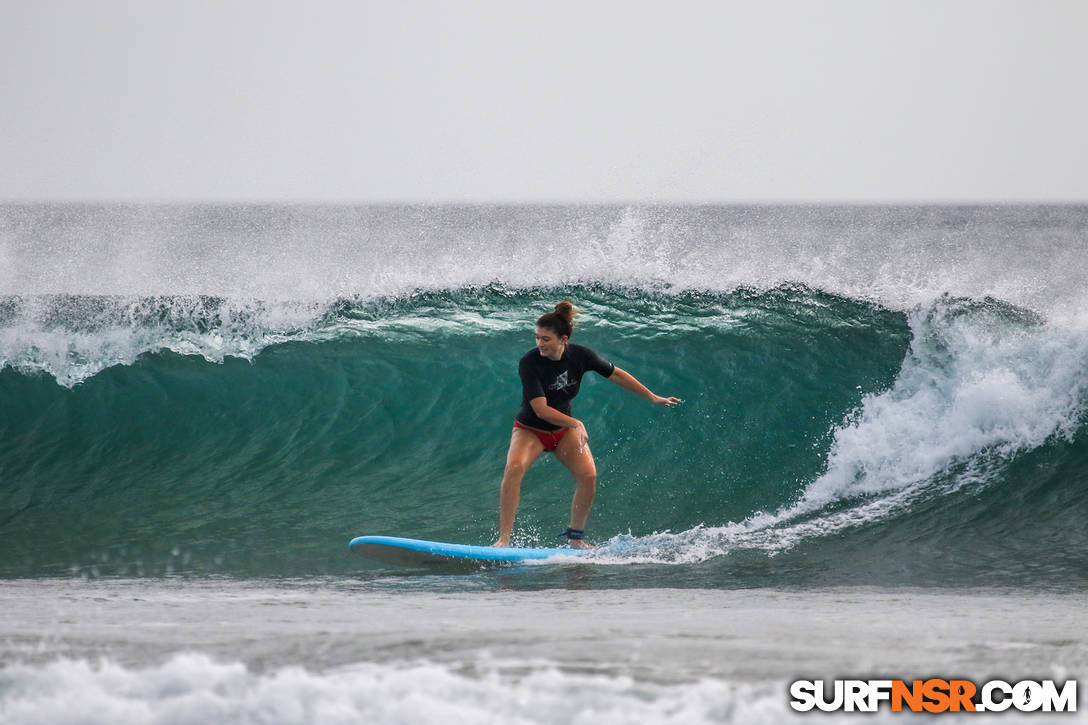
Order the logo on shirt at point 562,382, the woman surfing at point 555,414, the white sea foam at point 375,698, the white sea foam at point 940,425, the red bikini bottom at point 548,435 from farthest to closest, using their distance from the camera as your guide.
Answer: the white sea foam at point 940,425, the red bikini bottom at point 548,435, the logo on shirt at point 562,382, the woman surfing at point 555,414, the white sea foam at point 375,698

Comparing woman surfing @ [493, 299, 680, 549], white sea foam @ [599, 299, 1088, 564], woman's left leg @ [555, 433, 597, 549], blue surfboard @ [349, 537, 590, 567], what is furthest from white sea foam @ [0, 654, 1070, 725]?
white sea foam @ [599, 299, 1088, 564]

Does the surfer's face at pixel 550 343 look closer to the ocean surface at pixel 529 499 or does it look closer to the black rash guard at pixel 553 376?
the black rash guard at pixel 553 376

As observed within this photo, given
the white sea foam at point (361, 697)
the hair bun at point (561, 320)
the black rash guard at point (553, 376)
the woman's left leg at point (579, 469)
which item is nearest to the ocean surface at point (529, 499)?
the white sea foam at point (361, 697)

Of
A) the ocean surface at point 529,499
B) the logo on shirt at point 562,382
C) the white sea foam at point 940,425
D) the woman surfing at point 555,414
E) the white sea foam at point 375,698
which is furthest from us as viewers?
the white sea foam at point 940,425

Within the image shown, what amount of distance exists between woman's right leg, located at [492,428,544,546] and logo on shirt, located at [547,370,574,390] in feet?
1.02

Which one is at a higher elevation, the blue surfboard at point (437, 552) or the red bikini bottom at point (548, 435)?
the red bikini bottom at point (548, 435)

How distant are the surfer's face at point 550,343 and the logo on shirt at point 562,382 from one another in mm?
120

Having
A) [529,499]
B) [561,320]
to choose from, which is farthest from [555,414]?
[529,499]

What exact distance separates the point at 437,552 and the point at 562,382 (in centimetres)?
113

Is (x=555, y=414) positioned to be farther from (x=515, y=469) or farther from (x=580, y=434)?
(x=515, y=469)

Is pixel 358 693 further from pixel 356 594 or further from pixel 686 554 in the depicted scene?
pixel 686 554

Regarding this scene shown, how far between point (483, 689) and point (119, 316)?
8139mm

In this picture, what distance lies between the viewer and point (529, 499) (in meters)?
6.75

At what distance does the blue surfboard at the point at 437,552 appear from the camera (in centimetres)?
501
